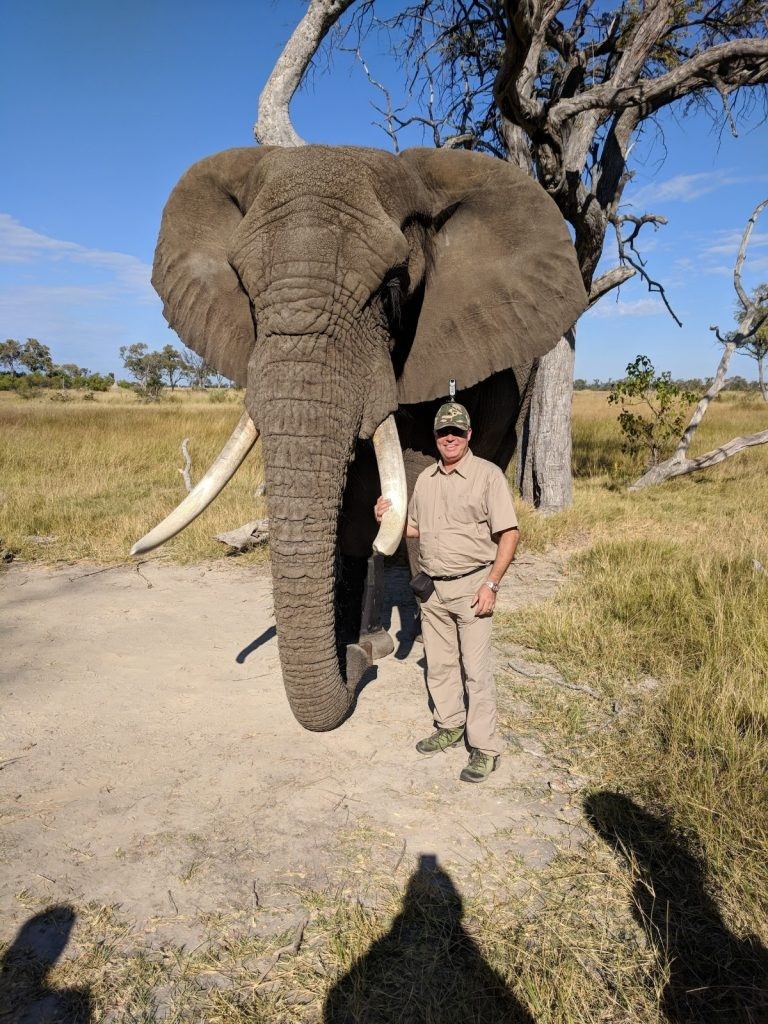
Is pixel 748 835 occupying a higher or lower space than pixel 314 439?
lower

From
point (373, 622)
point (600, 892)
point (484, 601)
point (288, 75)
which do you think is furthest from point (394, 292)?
point (288, 75)

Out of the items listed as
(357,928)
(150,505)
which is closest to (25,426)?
(150,505)

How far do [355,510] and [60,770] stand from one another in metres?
2.22

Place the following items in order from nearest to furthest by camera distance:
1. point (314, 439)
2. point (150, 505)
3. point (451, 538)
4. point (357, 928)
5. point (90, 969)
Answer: point (90, 969)
point (357, 928)
point (314, 439)
point (451, 538)
point (150, 505)

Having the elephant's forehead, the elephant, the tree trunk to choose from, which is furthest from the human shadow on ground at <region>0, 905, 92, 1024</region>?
the tree trunk

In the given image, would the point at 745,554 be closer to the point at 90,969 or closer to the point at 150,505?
the point at 90,969

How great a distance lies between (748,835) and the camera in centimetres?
256

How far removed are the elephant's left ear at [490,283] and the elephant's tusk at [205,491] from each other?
97cm

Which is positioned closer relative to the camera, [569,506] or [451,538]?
[451,538]

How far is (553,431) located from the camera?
30.9 ft

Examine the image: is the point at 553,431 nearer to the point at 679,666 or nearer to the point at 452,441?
the point at 679,666

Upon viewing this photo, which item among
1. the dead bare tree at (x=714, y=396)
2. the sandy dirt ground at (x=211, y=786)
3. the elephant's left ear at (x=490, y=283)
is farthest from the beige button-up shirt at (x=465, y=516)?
the dead bare tree at (x=714, y=396)

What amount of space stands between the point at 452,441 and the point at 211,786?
6.77ft

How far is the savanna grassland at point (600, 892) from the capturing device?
2041 mm
